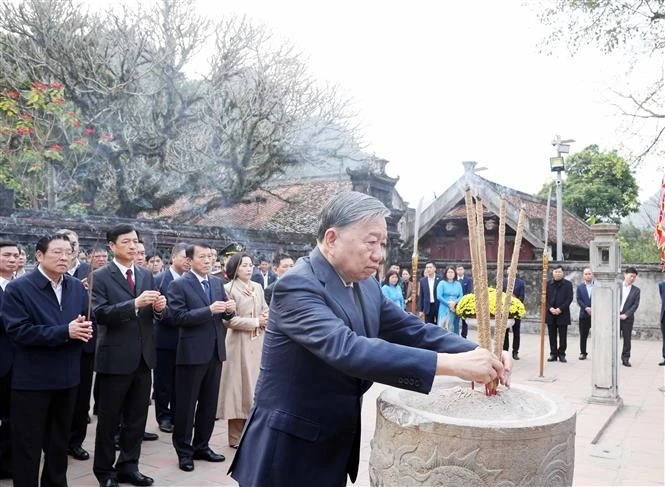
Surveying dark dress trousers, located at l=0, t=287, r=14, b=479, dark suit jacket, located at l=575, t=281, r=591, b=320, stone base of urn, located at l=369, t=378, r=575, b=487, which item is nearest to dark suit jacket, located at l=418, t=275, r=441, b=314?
dark suit jacket, located at l=575, t=281, r=591, b=320

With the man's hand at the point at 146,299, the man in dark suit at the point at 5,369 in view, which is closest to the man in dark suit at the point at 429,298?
the man's hand at the point at 146,299

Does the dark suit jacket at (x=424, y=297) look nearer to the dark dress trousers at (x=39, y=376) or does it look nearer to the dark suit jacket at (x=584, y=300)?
the dark suit jacket at (x=584, y=300)

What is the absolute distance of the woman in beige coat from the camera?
4.82m

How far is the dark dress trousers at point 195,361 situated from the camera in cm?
431

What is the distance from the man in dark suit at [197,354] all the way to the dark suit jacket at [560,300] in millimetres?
7223

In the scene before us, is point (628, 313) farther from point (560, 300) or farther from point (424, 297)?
point (424, 297)

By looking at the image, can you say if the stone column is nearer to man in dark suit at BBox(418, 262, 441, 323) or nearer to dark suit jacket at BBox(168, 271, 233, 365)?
man in dark suit at BBox(418, 262, 441, 323)

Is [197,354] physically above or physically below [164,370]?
above

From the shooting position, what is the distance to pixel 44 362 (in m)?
3.44

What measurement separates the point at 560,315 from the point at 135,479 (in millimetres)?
8112

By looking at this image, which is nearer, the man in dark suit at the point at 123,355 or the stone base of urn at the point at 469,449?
the stone base of urn at the point at 469,449

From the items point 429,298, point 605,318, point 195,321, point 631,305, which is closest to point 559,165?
point 631,305

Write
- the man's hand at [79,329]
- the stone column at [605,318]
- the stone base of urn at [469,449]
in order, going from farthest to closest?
the stone column at [605,318], the man's hand at [79,329], the stone base of urn at [469,449]

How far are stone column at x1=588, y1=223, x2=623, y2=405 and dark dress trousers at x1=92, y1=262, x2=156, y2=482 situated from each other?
5.05 m
